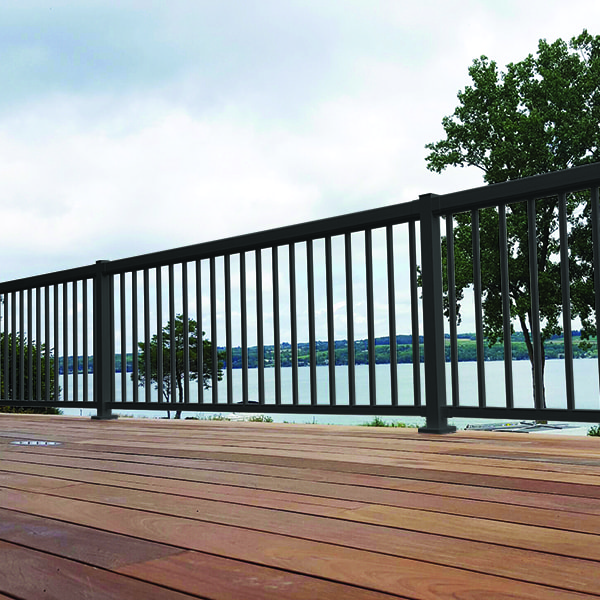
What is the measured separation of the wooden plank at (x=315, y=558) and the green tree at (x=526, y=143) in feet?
53.3

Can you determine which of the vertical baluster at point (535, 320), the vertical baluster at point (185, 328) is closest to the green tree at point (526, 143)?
the vertical baluster at point (185, 328)

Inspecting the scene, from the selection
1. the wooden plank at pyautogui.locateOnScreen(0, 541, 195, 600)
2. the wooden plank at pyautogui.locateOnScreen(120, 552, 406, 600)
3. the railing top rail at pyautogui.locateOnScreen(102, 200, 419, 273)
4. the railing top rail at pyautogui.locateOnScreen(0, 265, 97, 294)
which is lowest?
the wooden plank at pyautogui.locateOnScreen(0, 541, 195, 600)

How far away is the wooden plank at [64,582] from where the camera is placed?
0.87 meters

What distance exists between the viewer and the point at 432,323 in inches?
102

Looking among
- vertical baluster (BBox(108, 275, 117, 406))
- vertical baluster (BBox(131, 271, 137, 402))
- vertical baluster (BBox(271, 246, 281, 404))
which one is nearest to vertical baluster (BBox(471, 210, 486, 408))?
vertical baluster (BBox(271, 246, 281, 404))

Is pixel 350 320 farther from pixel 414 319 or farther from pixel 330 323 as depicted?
pixel 414 319

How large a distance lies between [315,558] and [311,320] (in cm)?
201

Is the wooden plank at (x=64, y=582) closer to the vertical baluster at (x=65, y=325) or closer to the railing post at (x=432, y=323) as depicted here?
the railing post at (x=432, y=323)

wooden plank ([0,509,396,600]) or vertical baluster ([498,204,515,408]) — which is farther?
vertical baluster ([498,204,515,408])

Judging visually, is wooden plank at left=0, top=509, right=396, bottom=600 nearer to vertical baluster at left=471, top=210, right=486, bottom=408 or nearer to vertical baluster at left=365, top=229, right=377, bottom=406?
vertical baluster at left=471, top=210, right=486, bottom=408

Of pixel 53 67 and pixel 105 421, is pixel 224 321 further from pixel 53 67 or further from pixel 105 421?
pixel 53 67

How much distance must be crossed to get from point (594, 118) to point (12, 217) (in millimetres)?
17391

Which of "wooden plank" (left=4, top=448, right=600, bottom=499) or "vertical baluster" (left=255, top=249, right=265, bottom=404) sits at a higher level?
"vertical baluster" (left=255, top=249, right=265, bottom=404)

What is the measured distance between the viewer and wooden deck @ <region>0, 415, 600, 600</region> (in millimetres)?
889
